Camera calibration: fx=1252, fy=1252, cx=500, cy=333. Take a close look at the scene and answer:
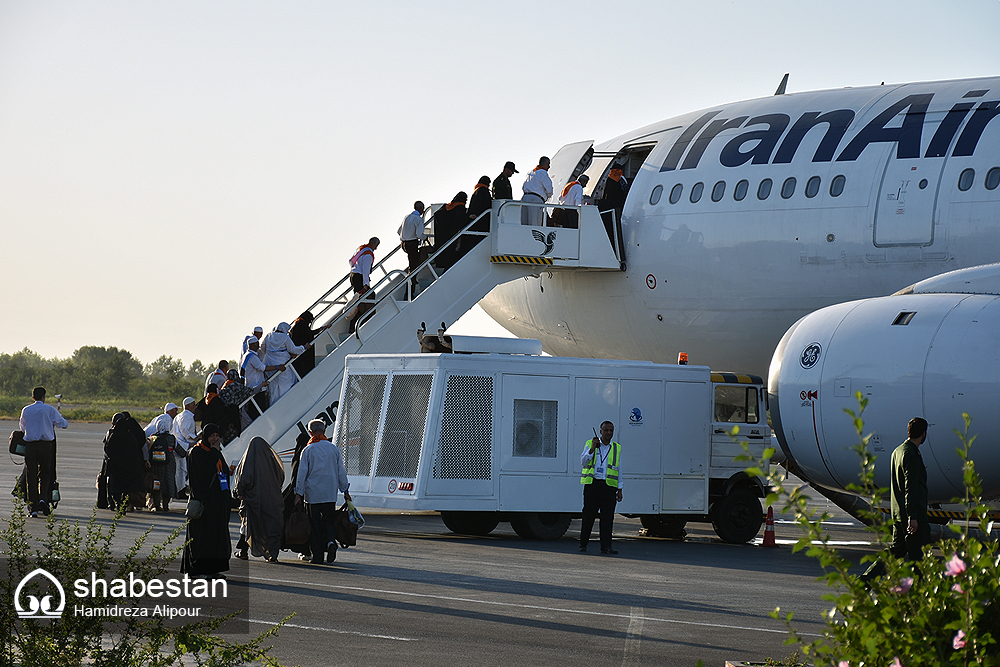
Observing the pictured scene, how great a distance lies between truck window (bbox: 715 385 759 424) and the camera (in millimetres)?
19484

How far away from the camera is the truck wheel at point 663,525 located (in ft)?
63.5

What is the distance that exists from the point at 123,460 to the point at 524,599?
34.1 ft

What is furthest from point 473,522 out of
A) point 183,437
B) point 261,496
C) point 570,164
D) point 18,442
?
point 570,164

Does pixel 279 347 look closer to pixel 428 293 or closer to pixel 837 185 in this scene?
pixel 428 293

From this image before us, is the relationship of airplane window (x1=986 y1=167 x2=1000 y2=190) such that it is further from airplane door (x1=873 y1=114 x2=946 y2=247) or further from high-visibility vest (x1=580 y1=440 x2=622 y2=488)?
high-visibility vest (x1=580 y1=440 x2=622 y2=488)

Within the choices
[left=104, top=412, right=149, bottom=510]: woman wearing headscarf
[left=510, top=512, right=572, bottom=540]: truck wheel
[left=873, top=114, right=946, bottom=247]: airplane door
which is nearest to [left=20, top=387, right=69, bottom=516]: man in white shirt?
[left=104, top=412, right=149, bottom=510]: woman wearing headscarf

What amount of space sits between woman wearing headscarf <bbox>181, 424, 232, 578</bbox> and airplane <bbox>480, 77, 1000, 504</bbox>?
8047 millimetres

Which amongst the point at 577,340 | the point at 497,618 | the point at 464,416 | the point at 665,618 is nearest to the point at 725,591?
the point at 665,618

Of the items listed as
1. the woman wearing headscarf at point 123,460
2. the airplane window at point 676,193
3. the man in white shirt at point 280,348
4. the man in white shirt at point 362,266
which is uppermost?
the airplane window at point 676,193

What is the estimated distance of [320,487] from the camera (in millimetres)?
14250

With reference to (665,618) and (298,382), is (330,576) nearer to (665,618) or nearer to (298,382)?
(665,618)

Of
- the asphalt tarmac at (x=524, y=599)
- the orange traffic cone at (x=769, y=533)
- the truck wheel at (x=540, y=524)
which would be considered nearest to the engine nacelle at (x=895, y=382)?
the orange traffic cone at (x=769, y=533)

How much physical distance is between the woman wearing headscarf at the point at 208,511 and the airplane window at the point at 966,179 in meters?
12.1

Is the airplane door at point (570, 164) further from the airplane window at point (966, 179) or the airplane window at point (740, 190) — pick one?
the airplane window at point (966, 179)
